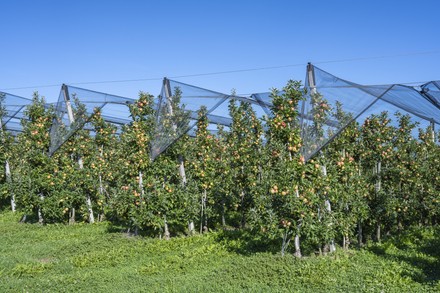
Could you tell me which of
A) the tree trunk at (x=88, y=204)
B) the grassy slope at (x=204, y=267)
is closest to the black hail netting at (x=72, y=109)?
the tree trunk at (x=88, y=204)

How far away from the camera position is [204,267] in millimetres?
9617

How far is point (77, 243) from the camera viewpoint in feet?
42.7

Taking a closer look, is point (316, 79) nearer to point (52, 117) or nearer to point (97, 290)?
point (97, 290)

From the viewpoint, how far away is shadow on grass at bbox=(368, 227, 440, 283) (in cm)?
852

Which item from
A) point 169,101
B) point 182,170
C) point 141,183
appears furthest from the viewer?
point 182,170

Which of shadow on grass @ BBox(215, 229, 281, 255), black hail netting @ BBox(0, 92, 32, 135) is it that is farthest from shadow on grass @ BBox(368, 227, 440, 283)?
black hail netting @ BBox(0, 92, 32, 135)

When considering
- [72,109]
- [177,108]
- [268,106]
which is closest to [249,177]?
[177,108]

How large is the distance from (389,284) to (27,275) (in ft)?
27.3

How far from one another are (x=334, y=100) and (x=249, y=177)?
5639 mm

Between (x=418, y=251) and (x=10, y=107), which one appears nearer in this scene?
(x=418, y=251)

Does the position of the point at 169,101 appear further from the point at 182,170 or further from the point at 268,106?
the point at 268,106

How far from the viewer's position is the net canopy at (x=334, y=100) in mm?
9188

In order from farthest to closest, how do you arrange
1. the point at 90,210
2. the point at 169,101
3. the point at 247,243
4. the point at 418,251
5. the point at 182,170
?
the point at 90,210 → the point at 182,170 → the point at 169,101 → the point at 247,243 → the point at 418,251

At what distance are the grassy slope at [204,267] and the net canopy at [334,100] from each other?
2.77 meters
